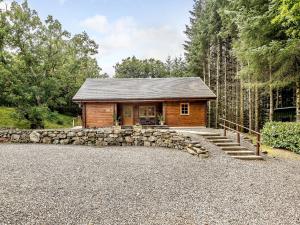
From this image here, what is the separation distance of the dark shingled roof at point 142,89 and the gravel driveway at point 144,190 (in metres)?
9.59

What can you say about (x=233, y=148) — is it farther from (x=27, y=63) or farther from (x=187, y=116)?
(x=27, y=63)

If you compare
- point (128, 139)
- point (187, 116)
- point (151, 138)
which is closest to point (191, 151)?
point (151, 138)

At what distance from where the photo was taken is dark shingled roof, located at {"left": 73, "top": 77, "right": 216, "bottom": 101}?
749 inches

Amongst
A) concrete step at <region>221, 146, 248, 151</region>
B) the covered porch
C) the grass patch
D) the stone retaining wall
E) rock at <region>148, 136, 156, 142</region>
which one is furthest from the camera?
the covered porch

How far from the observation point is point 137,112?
2055cm

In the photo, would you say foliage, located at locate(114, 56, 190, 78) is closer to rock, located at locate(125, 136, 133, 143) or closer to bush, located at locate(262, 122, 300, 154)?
bush, located at locate(262, 122, 300, 154)

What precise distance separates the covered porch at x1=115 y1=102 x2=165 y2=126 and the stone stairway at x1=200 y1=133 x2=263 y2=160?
302 inches

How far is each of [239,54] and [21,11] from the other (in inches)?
651

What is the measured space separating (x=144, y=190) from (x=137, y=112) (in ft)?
48.3

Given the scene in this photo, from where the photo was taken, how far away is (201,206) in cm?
518

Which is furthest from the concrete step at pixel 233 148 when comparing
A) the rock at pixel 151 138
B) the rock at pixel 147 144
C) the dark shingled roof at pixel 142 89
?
the dark shingled roof at pixel 142 89

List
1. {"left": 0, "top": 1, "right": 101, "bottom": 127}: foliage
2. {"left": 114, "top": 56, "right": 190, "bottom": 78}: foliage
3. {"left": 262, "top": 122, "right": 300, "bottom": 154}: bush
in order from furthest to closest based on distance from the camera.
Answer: {"left": 114, "top": 56, "right": 190, "bottom": 78}: foliage < {"left": 0, "top": 1, "right": 101, "bottom": 127}: foliage < {"left": 262, "top": 122, "right": 300, "bottom": 154}: bush

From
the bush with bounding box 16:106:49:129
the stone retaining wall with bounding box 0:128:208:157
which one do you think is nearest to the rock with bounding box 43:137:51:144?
the stone retaining wall with bounding box 0:128:208:157

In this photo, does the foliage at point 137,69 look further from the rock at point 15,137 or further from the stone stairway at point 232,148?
the stone stairway at point 232,148
